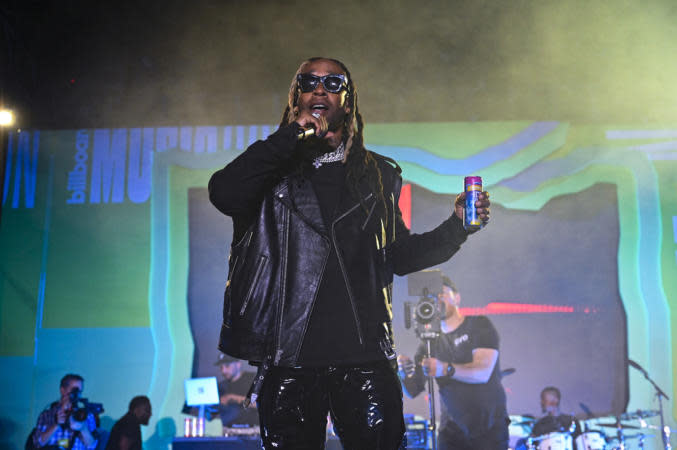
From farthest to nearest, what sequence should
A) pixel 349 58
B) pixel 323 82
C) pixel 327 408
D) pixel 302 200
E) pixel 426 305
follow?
pixel 349 58 → pixel 426 305 → pixel 323 82 → pixel 302 200 → pixel 327 408

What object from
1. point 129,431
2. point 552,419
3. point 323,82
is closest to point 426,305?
point 552,419

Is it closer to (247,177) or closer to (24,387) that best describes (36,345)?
(24,387)

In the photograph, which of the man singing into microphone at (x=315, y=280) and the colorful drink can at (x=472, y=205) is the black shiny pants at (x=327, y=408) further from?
the colorful drink can at (x=472, y=205)

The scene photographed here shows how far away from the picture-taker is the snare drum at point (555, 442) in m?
4.40

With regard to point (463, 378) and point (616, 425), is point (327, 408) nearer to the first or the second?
point (463, 378)

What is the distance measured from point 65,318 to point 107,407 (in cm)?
85

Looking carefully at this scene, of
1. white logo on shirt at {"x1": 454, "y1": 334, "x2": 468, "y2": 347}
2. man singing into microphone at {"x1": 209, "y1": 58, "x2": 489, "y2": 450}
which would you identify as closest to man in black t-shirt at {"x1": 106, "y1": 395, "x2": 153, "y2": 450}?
white logo on shirt at {"x1": 454, "y1": 334, "x2": 468, "y2": 347}

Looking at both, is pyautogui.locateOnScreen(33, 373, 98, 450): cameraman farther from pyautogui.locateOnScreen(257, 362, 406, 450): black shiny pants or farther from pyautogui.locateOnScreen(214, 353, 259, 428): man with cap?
pyautogui.locateOnScreen(257, 362, 406, 450): black shiny pants

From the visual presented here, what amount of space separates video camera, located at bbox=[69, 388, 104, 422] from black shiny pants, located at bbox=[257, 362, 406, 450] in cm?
366

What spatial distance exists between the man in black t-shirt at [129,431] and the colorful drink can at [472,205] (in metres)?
3.73

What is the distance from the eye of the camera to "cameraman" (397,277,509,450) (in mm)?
4633

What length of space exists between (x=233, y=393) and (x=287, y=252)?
3593mm

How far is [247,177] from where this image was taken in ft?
4.88

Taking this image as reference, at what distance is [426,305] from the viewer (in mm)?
4531
